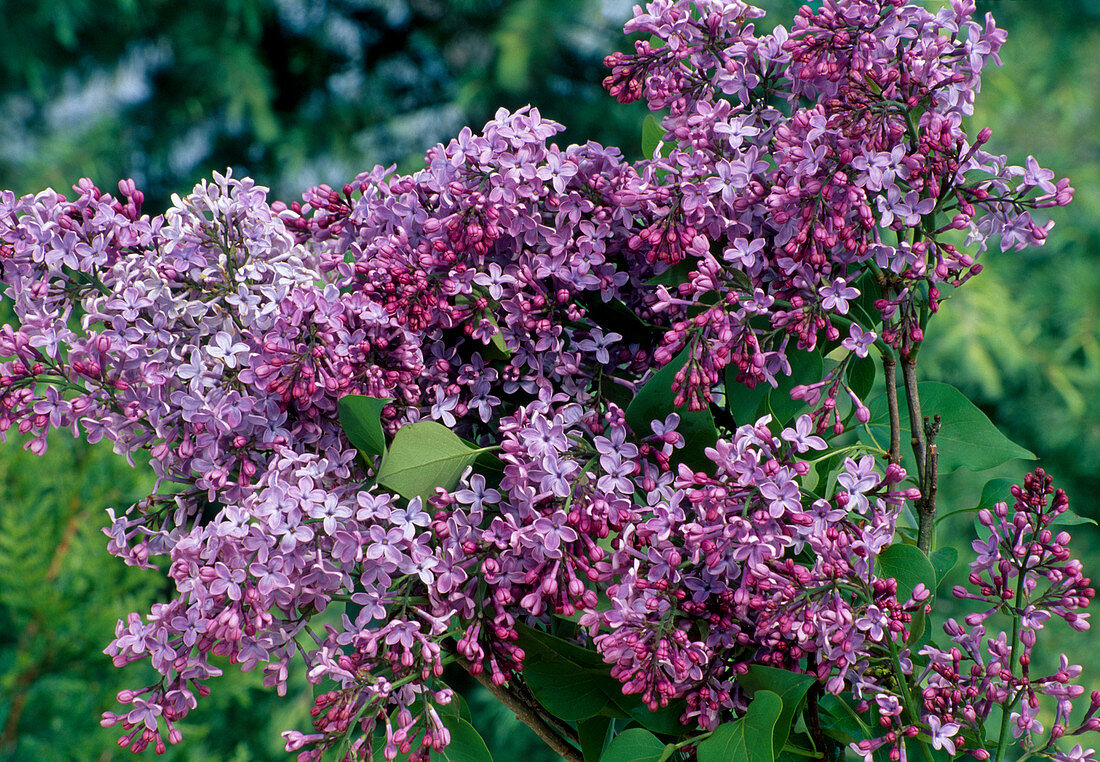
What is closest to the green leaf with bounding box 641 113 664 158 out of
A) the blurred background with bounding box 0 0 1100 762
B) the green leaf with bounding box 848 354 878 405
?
the green leaf with bounding box 848 354 878 405

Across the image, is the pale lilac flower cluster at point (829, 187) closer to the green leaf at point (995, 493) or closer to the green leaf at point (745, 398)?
the green leaf at point (745, 398)

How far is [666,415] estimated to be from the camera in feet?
1.64

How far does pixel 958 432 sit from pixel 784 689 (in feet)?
0.68

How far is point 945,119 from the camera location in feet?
1.56

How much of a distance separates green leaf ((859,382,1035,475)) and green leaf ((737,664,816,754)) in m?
0.18

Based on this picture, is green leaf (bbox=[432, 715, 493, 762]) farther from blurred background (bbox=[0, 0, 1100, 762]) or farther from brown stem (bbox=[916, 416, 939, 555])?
blurred background (bbox=[0, 0, 1100, 762])

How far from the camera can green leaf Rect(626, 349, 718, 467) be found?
0.49 m

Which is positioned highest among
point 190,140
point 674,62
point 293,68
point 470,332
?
point 293,68

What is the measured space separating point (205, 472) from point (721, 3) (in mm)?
378

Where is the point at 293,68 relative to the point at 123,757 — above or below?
above

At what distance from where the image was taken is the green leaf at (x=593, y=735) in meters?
0.55

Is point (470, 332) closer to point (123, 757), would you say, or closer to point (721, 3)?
point (721, 3)

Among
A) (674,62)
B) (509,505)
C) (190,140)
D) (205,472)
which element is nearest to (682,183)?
(674,62)

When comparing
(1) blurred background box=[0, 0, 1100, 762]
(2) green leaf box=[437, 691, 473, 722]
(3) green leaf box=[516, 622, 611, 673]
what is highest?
(1) blurred background box=[0, 0, 1100, 762]
